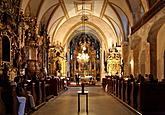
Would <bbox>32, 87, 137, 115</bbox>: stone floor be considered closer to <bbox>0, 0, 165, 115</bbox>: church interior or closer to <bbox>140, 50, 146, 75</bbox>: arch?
<bbox>0, 0, 165, 115</bbox>: church interior

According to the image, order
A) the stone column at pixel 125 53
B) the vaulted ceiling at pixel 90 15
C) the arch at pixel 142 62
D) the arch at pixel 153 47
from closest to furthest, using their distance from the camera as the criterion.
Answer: the arch at pixel 153 47 < the arch at pixel 142 62 < the vaulted ceiling at pixel 90 15 < the stone column at pixel 125 53

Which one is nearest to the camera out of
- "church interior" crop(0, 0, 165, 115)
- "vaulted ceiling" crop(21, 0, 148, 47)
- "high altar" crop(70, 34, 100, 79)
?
"church interior" crop(0, 0, 165, 115)

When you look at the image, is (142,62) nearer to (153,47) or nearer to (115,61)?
(153,47)

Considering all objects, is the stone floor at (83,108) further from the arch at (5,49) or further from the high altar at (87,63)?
the high altar at (87,63)

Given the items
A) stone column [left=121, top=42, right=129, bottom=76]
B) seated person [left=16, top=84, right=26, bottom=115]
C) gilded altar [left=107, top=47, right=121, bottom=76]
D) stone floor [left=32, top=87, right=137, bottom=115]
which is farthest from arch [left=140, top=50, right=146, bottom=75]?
seated person [left=16, top=84, right=26, bottom=115]

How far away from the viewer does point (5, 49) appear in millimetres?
13383

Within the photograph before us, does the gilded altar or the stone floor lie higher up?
the gilded altar

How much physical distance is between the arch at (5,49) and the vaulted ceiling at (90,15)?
3533 millimetres

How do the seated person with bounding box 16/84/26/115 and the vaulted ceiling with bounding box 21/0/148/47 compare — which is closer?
the seated person with bounding box 16/84/26/115

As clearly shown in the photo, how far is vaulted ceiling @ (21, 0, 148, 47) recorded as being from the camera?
20.3 metres

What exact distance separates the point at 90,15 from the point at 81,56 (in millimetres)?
5615

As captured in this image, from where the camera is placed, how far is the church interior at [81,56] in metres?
9.80

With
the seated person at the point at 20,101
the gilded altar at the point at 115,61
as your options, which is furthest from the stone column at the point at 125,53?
the seated person at the point at 20,101

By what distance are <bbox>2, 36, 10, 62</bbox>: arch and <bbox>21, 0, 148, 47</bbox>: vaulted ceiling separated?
3.53m
